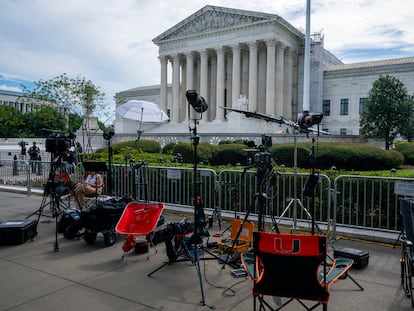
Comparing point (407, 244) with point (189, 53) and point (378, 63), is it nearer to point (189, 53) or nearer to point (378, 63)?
point (189, 53)

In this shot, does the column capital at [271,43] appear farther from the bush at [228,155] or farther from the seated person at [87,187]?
the seated person at [87,187]

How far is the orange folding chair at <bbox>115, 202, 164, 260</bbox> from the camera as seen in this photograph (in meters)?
5.97

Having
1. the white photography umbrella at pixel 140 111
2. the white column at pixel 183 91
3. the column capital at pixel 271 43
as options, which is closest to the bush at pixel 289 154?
the white photography umbrella at pixel 140 111

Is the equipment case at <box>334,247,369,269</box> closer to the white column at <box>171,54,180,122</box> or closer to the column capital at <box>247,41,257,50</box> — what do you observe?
the column capital at <box>247,41,257,50</box>

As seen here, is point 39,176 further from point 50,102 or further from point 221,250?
point 50,102

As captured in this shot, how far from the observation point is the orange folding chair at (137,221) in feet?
19.6

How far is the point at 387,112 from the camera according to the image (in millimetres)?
32250

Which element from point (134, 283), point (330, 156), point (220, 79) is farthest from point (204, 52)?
point (134, 283)

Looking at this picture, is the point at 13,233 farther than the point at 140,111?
No

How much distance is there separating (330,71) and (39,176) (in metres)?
44.2

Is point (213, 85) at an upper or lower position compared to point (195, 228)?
upper

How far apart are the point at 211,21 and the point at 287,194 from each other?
142 ft

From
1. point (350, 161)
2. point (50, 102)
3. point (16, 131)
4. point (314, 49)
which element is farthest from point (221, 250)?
point (16, 131)

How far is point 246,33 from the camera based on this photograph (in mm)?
44062
